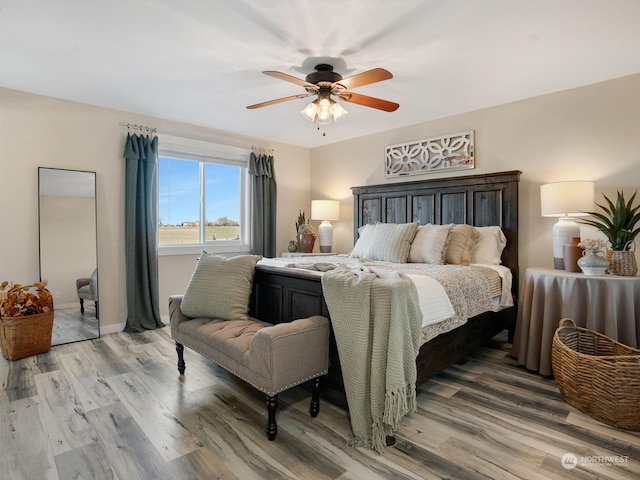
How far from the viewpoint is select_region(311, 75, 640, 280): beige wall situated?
2.97 meters

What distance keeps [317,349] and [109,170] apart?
10.6 ft

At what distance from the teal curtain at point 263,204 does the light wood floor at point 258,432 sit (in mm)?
2425

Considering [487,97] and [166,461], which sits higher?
[487,97]

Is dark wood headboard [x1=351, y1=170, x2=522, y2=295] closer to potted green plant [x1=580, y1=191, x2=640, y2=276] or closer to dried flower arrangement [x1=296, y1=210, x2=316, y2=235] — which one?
dried flower arrangement [x1=296, y1=210, x2=316, y2=235]

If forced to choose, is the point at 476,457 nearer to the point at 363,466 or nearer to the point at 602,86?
the point at 363,466

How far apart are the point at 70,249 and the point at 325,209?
302cm

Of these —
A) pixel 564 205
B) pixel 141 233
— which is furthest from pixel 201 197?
pixel 564 205

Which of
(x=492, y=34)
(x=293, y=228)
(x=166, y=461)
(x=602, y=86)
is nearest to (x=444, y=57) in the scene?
(x=492, y=34)

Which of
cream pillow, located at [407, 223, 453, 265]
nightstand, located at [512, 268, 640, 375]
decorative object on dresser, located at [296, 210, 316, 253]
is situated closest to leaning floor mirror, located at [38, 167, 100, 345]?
decorative object on dresser, located at [296, 210, 316, 253]

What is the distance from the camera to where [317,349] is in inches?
80.9

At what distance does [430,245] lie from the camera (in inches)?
132

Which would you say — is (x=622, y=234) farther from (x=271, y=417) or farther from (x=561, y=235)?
(x=271, y=417)

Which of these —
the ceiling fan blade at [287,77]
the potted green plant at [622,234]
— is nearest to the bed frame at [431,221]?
the potted green plant at [622,234]

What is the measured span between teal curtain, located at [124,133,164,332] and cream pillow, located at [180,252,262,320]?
5.36 ft
